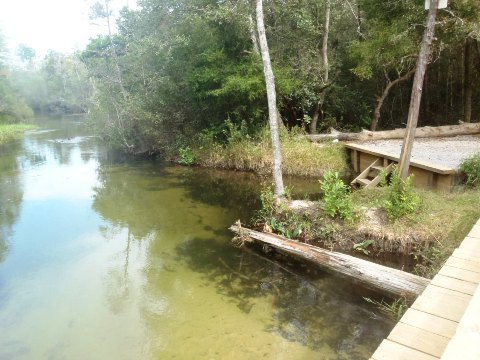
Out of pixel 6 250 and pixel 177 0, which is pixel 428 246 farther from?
pixel 177 0

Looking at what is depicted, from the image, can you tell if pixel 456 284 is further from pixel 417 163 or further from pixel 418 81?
pixel 417 163

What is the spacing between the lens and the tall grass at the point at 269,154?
36.0 feet

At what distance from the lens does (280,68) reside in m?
11.7

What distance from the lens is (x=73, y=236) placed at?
7.94 m

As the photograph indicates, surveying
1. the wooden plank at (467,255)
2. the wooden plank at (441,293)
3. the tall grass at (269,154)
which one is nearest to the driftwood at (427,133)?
the tall grass at (269,154)

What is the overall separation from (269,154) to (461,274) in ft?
28.9

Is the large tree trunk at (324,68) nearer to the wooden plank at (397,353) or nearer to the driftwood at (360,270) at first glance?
the driftwood at (360,270)

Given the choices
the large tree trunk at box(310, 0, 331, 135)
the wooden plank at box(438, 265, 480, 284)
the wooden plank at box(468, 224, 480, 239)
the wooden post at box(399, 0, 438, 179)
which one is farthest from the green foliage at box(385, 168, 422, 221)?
the large tree trunk at box(310, 0, 331, 135)

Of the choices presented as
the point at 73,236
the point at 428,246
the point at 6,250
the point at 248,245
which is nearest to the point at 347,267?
the point at 428,246

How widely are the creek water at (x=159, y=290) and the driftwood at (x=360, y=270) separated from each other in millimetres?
320

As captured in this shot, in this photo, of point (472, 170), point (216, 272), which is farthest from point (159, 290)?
point (472, 170)

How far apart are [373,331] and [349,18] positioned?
12.1 m

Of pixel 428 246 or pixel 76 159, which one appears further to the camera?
pixel 76 159

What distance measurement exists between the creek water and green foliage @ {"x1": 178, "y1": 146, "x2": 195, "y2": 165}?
3.53 m
